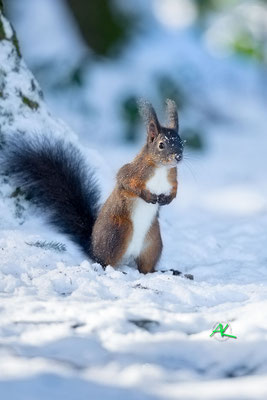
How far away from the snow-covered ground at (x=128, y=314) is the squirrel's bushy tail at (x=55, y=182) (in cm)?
7

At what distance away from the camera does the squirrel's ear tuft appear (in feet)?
8.79

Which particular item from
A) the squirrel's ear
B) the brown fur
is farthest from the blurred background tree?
the brown fur

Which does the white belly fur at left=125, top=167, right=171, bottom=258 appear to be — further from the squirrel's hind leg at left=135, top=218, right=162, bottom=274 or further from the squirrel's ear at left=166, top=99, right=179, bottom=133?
the squirrel's ear at left=166, top=99, right=179, bottom=133

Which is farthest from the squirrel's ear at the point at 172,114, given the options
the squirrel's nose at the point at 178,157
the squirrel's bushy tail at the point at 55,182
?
the squirrel's bushy tail at the point at 55,182

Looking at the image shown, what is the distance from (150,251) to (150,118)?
514mm

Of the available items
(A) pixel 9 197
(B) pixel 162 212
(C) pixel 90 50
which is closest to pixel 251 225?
(B) pixel 162 212

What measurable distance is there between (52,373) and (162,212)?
231cm

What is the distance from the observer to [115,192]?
277 centimetres

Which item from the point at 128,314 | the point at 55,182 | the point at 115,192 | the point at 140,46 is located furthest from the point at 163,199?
the point at 140,46

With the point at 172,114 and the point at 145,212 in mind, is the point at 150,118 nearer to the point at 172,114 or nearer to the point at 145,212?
the point at 172,114

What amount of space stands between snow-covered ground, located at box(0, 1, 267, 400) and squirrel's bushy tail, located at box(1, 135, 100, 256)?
7cm

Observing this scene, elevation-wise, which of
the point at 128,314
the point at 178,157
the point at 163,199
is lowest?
the point at 128,314

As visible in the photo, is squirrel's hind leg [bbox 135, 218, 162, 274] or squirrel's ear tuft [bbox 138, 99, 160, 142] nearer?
squirrel's ear tuft [bbox 138, 99, 160, 142]

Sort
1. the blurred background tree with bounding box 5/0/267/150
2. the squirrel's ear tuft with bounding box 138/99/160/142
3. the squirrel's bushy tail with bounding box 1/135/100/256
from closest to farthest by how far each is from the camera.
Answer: the squirrel's ear tuft with bounding box 138/99/160/142 < the squirrel's bushy tail with bounding box 1/135/100/256 < the blurred background tree with bounding box 5/0/267/150
